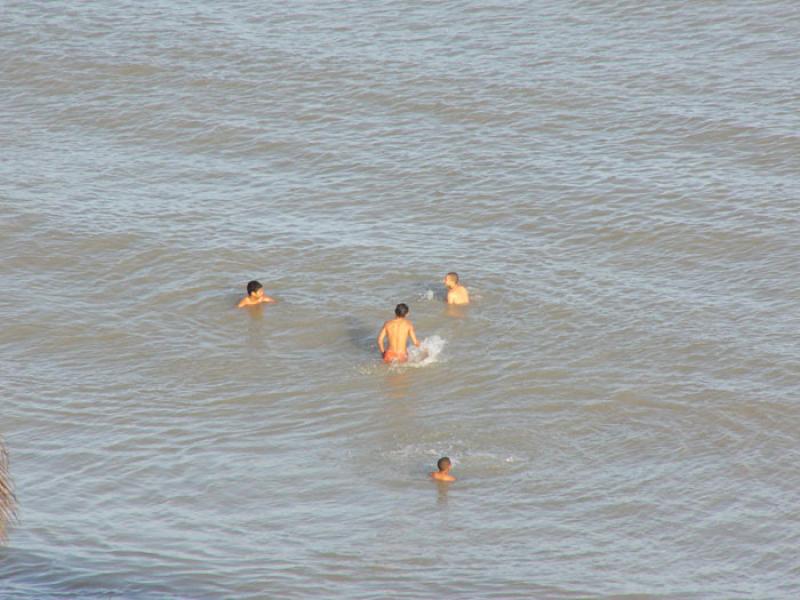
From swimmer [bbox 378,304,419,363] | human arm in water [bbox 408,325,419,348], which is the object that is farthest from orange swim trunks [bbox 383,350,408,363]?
human arm in water [bbox 408,325,419,348]

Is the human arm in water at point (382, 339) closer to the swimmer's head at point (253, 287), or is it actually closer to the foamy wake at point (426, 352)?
the foamy wake at point (426, 352)

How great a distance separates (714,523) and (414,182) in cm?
1154

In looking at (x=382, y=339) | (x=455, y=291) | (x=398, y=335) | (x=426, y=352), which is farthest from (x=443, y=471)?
(x=455, y=291)

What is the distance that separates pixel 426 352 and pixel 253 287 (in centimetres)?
290

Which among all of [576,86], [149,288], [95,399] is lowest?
[95,399]

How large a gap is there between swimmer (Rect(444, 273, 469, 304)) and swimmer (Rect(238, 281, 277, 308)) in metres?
2.66

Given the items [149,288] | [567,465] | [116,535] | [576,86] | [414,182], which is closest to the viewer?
[116,535]

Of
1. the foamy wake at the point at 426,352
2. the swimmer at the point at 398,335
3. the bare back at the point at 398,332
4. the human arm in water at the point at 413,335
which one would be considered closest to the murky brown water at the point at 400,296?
the foamy wake at the point at 426,352

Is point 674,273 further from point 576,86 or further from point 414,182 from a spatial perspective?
point 576,86

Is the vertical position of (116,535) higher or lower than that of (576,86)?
lower

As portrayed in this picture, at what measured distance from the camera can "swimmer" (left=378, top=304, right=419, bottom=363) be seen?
18.4 metres

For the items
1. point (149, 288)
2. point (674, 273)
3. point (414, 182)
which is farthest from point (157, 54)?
point (674, 273)

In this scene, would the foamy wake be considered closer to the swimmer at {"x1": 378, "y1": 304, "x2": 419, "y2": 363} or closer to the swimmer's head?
the swimmer at {"x1": 378, "y1": 304, "x2": 419, "y2": 363}

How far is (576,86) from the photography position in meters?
28.4
